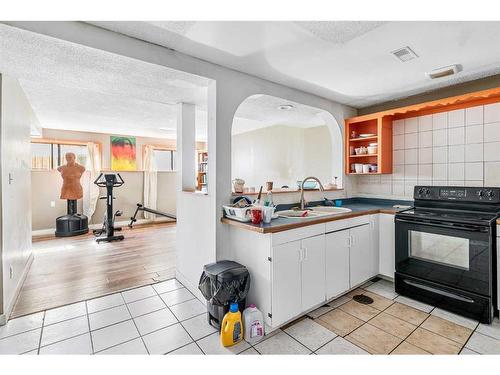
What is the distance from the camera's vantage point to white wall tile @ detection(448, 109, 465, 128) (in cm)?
272

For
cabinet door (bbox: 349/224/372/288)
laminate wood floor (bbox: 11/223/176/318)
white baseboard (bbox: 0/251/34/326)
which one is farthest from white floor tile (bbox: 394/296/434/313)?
white baseboard (bbox: 0/251/34/326)

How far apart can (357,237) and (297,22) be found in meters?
1.98

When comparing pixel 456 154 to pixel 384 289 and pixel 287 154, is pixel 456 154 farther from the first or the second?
pixel 287 154

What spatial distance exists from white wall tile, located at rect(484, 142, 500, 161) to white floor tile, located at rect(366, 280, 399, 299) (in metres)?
1.63

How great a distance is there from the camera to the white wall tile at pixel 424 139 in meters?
2.97

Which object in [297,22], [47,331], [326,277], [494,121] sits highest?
[297,22]

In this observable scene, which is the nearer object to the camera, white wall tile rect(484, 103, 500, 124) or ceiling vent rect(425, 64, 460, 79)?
ceiling vent rect(425, 64, 460, 79)

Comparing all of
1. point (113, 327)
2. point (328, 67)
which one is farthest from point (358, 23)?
point (113, 327)

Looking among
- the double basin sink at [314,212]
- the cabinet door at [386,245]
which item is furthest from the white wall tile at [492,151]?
the double basin sink at [314,212]

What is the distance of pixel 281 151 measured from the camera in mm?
5863

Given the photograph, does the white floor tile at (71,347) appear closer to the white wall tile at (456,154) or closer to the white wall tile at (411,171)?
the white wall tile at (411,171)

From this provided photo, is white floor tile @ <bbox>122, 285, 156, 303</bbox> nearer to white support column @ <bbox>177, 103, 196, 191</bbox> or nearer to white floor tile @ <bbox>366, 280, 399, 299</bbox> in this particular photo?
white support column @ <bbox>177, 103, 196, 191</bbox>
